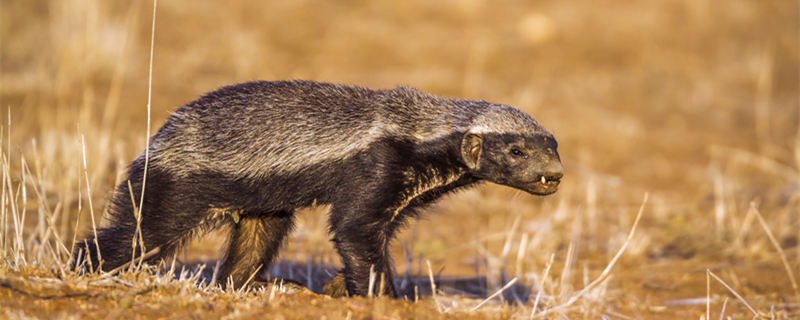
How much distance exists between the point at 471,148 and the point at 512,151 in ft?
0.74

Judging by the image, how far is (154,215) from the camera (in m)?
4.43

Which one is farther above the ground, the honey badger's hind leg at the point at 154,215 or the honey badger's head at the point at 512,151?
the honey badger's head at the point at 512,151

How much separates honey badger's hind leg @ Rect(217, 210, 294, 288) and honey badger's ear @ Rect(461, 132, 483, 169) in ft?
4.13

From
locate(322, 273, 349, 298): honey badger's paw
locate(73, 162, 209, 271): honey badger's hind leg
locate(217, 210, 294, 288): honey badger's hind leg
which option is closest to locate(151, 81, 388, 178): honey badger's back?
locate(73, 162, 209, 271): honey badger's hind leg

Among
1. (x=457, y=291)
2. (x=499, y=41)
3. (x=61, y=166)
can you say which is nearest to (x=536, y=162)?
(x=457, y=291)

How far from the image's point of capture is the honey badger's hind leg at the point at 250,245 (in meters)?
4.96

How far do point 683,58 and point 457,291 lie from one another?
38.7 ft

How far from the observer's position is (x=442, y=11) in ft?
57.8

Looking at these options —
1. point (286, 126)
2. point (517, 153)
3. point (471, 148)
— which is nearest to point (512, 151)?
point (517, 153)

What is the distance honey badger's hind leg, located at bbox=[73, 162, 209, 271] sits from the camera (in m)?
4.43

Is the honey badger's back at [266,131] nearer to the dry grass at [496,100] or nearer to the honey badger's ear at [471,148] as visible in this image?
the dry grass at [496,100]

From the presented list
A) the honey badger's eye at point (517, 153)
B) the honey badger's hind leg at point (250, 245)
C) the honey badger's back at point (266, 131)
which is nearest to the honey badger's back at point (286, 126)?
the honey badger's back at point (266, 131)

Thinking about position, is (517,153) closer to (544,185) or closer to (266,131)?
(544,185)

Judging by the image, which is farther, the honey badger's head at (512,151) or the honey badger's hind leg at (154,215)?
the honey badger's hind leg at (154,215)
